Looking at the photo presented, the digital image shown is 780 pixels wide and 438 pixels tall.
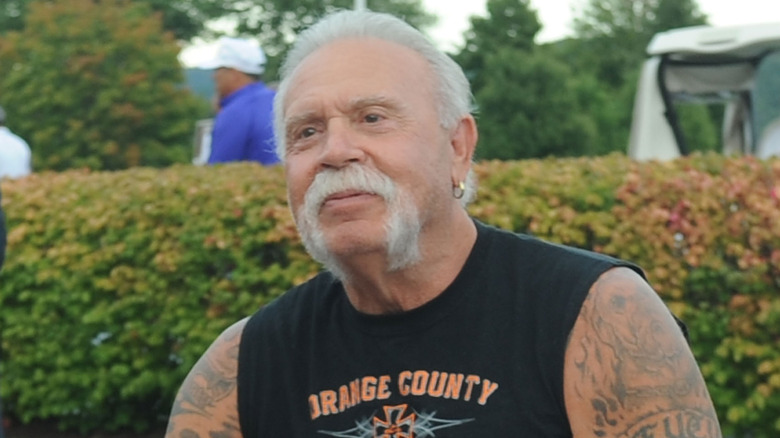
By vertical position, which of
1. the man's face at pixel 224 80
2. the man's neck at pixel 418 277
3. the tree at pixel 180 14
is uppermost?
the man's neck at pixel 418 277

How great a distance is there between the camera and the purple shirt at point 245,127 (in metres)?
6.38

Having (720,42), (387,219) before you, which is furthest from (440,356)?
(720,42)

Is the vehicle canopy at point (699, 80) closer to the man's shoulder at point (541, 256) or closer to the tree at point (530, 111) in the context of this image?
the man's shoulder at point (541, 256)

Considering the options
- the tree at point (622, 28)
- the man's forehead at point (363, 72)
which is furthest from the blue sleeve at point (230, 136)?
the tree at point (622, 28)

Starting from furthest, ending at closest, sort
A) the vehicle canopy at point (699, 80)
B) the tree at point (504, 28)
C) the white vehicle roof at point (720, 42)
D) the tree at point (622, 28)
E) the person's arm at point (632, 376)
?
the tree at point (622, 28) → the tree at point (504, 28) → the vehicle canopy at point (699, 80) → the white vehicle roof at point (720, 42) → the person's arm at point (632, 376)

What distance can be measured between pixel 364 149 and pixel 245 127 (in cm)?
436

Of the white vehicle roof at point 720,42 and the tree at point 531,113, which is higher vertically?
the white vehicle roof at point 720,42

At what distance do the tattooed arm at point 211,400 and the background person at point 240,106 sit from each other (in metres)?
3.89

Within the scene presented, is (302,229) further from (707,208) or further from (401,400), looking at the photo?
(707,208)

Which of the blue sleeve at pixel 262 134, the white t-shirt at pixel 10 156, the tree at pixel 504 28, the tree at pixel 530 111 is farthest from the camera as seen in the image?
the tree at pixel 504 28

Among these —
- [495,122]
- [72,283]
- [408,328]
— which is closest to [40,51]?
[495,122]

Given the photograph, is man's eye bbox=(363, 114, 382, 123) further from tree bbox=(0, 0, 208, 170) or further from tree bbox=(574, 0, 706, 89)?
tree bbox=(574, 0, 706, 89)

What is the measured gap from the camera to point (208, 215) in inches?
219

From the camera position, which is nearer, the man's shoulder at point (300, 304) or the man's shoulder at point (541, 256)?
the man's shoulder at point (541, 256)
